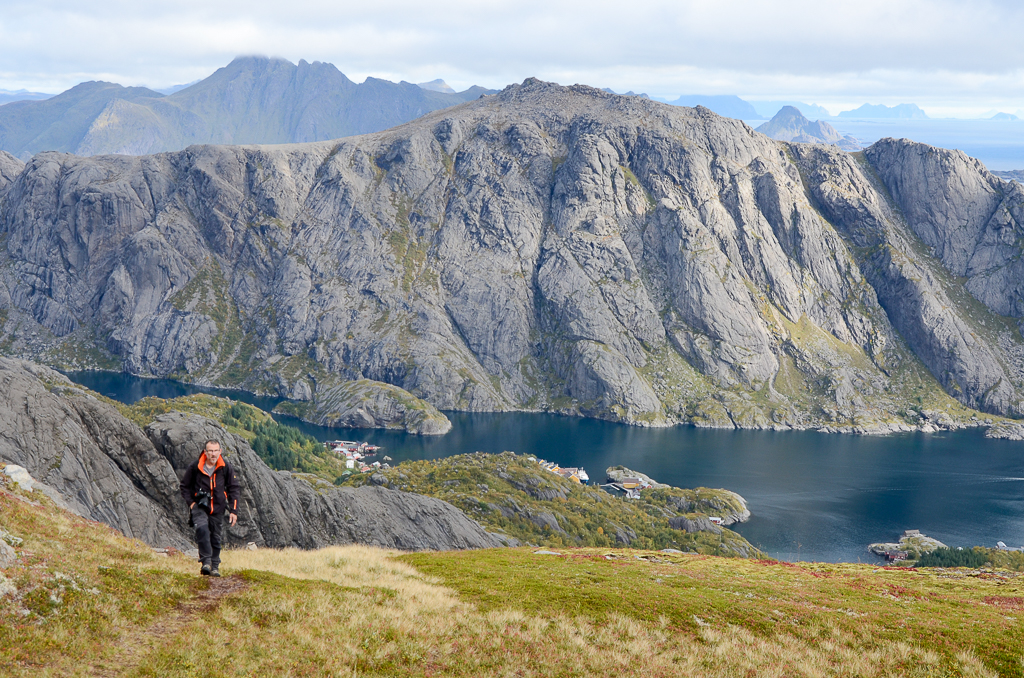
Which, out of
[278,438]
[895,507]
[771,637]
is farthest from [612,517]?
[771,637]

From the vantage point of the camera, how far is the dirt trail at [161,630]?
16.1m

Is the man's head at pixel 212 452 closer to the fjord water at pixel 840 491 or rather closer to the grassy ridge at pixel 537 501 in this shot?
the grassy ridge at pixel 537 501

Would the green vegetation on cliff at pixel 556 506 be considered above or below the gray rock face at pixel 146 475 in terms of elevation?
below

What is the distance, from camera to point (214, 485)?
75.6 ft

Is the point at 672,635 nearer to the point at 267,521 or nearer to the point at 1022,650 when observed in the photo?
the point at 1022,650

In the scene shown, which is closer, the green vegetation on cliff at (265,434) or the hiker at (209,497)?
the hiker at (209,497)

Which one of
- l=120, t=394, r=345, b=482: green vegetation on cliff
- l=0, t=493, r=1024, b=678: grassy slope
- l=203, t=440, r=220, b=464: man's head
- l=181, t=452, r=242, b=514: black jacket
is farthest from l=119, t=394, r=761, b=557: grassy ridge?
l=203, t=440, r=220, b=464: man's head

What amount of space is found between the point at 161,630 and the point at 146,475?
35618 millimetres

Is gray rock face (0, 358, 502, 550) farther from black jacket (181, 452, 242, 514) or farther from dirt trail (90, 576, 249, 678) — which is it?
dirt trail (90, 576, 249, 678)

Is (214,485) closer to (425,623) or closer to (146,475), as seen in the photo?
(425,623)

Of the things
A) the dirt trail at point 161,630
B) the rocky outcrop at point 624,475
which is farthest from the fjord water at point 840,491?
the dirt trail at point 161,630

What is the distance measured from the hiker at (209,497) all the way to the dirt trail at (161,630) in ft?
3.52

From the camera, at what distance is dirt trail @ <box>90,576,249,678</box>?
16.1m

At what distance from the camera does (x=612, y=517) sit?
127 meters
